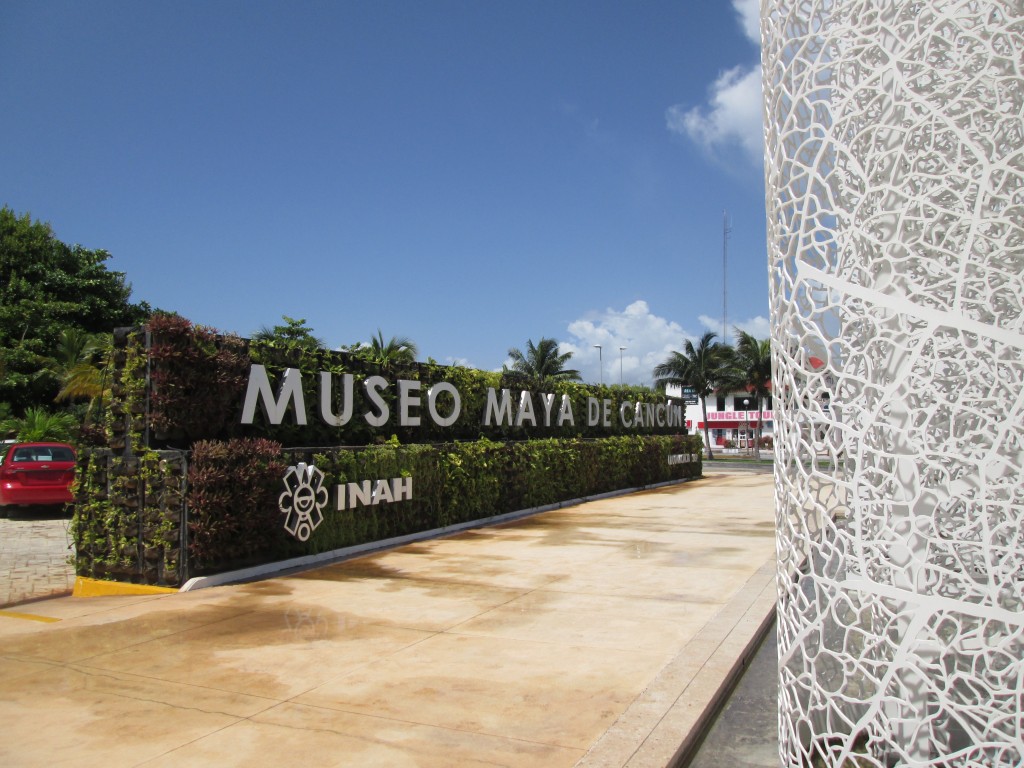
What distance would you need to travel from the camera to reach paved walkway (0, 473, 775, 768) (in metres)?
4.14

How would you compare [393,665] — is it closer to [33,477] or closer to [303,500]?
[303,500]

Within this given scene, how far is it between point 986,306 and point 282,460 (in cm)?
763

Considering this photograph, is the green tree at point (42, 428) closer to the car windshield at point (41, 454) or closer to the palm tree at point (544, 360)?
the car windshield at point (41, 454)

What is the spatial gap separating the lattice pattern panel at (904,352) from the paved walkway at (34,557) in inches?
303

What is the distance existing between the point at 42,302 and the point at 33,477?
18375mm

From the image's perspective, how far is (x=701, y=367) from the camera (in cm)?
5075

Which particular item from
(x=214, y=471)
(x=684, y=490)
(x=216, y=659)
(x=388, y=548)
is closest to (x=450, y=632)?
(x=216, y=659)

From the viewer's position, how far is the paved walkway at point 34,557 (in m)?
8.43

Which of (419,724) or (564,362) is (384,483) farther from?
(564,362)

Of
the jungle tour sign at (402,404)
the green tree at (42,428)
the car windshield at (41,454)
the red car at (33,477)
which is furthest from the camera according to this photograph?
the green tree at (42,428)

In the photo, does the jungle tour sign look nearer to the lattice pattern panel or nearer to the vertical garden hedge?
the vertical garden hedge

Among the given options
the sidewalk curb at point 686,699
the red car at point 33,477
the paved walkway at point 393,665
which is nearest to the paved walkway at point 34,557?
the red car at point 33,477

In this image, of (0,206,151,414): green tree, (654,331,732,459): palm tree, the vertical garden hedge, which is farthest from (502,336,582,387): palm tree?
the vertical garden hedge

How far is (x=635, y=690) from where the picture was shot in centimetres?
499
